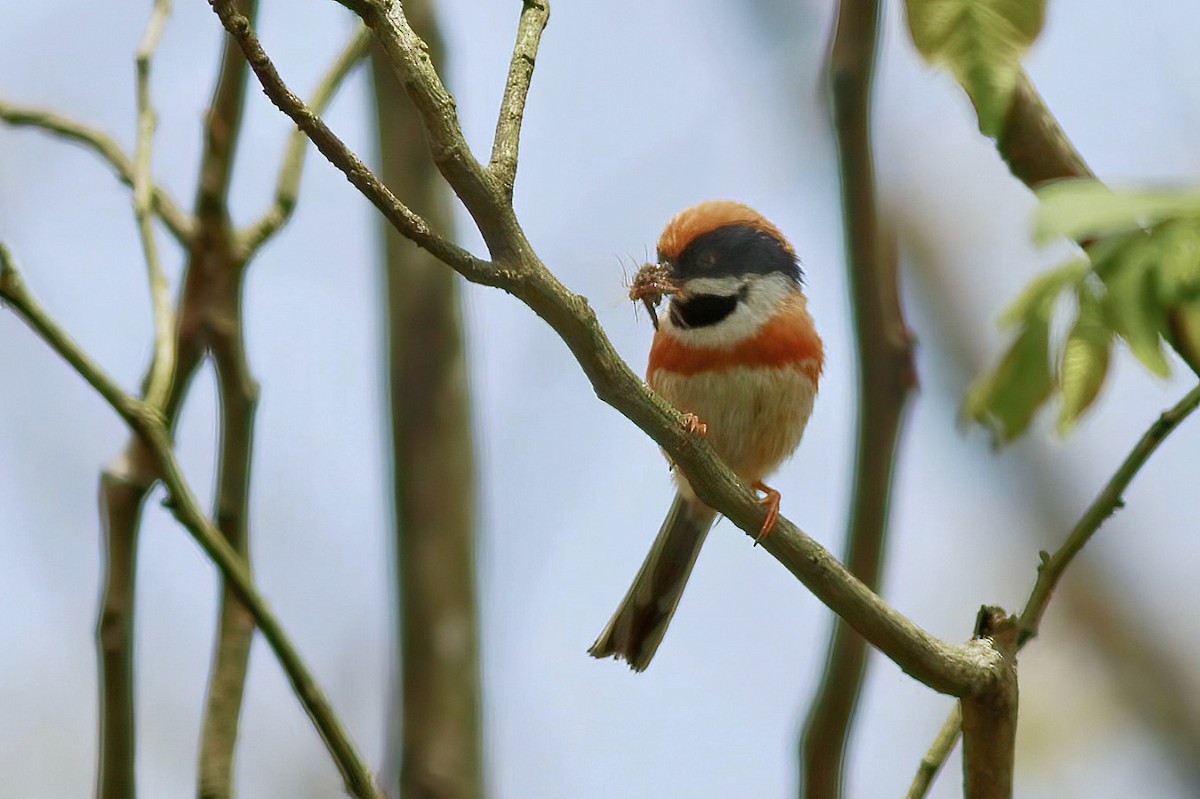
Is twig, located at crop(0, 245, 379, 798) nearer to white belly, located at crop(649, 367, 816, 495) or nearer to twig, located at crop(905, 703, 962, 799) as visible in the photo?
twig, located at crop(905, 703, 962, 799)

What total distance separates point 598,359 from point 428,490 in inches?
90.8

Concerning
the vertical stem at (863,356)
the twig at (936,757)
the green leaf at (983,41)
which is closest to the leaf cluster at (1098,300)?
the green leaf at (983,41)

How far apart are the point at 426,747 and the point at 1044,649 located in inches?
184

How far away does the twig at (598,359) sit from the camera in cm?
Answer: 193

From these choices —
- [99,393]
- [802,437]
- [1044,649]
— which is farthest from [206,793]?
[1044,649]

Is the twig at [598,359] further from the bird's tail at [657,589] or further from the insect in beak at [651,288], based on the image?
the bird's tail at [657,589]

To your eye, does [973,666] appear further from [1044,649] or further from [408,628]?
[1044,649]

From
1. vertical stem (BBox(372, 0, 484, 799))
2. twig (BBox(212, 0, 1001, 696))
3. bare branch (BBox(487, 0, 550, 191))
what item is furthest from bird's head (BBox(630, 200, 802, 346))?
bare branch (BBox(487, 0, 550, 191))

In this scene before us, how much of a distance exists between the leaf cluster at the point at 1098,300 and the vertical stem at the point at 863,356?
0.37 meters

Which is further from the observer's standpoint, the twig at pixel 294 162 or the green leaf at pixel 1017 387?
the twig at pixel 294 162

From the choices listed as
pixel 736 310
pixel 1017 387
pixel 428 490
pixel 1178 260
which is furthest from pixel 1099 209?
pixel 428 490

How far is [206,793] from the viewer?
283cm

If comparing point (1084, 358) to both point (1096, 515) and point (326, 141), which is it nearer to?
point (1096, 515)

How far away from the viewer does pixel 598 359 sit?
87.7 inches
